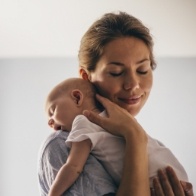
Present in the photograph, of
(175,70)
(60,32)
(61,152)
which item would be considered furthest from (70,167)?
(175,70)

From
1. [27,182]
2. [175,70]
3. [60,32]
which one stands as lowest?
[27,182]

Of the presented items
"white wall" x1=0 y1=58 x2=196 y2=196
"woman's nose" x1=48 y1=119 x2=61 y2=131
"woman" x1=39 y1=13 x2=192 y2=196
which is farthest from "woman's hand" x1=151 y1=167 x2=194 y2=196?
"white wall" x1=0 y1=58 x2=196 y2=196

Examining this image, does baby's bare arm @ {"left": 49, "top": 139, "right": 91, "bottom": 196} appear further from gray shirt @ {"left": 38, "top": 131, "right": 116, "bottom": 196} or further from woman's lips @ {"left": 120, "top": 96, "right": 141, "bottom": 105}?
woman's lips @ {"left": 120, "top": 96, "right": 141, "bottom": 105}

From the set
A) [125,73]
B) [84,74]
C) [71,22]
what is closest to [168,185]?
[125,73]

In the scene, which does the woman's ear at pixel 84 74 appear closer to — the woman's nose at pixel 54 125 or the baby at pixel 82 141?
the baby at pixel 82 141

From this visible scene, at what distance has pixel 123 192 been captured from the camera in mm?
792

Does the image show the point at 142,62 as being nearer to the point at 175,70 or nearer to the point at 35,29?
the point at 35,29

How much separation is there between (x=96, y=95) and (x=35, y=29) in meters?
1.77

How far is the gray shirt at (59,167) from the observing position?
81 cm

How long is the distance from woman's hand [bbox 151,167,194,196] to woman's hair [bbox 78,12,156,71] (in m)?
0.33

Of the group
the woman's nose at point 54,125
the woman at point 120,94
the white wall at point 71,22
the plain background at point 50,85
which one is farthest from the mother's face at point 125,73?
the plain background at point 50,85

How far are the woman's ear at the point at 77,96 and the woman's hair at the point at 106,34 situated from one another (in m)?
0.07

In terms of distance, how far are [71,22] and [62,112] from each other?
5.47 feet

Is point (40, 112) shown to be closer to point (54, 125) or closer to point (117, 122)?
point (54, 125)
